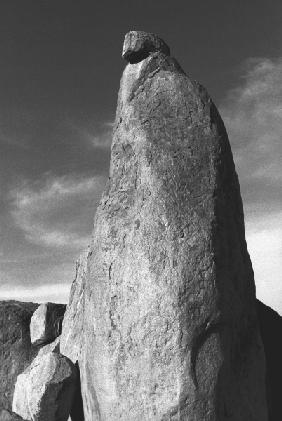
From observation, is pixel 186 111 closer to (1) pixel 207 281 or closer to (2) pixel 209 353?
(1) pixel 207 281

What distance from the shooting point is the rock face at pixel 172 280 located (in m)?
5.86

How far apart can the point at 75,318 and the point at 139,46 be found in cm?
360

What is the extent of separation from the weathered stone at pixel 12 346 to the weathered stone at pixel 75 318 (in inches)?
51.8

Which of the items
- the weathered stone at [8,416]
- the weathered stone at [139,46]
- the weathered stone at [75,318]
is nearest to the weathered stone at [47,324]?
the weathered stone at [75,318]

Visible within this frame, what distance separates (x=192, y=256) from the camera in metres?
6.05

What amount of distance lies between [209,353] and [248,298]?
35.9 inches

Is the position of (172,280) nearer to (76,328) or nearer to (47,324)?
(76,328)

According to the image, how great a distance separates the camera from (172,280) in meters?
5.96

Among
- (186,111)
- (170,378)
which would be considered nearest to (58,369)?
(170,378)

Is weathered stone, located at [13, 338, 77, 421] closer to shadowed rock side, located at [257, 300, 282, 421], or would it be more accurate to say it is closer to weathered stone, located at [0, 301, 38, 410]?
weathered stone, located at [0, 301, 38, 410]

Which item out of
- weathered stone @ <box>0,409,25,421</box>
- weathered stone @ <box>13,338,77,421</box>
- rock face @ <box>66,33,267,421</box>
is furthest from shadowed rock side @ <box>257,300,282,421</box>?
weathered stone @ <box>0,409,25,421</box>

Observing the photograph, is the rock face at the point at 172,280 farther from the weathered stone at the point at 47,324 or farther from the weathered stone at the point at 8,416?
the weathered stone at the point at 47,324

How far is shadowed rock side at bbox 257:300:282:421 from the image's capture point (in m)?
7.70

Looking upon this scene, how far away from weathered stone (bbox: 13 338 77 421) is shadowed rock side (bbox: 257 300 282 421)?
2.47m
